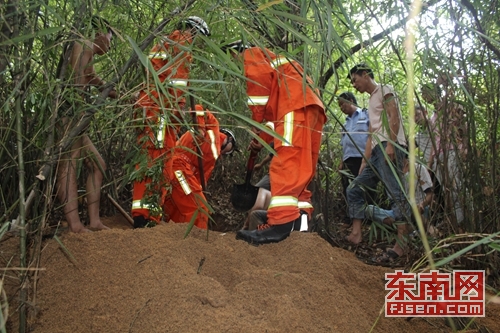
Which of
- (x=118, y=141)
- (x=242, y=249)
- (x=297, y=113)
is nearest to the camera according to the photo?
(x=242, y=249)

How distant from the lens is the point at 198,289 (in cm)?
201

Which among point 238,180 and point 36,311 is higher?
point 238,180

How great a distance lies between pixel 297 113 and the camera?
315 cm

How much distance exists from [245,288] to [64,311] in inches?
27.8

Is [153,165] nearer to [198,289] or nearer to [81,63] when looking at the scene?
[81,63]

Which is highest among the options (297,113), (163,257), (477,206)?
(297,113)

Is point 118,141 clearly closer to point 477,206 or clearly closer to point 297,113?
point 297,113

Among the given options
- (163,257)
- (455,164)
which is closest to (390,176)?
(455,164)

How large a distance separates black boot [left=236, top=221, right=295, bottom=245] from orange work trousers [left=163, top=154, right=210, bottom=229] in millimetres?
944

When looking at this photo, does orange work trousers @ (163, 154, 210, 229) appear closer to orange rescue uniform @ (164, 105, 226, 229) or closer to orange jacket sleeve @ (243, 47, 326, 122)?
orange rescue uniform @ (164, 105, 226, 229)

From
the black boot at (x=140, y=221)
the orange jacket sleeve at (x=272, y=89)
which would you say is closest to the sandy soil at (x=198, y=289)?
the orange jacket sleeve at (x=272, y=89)

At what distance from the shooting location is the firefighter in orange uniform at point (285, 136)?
9.94 ft

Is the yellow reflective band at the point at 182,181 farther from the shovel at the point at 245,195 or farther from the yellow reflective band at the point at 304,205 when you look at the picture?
the yellow reflective band at the point at 304,205

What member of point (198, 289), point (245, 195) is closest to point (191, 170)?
point (245, 195)
